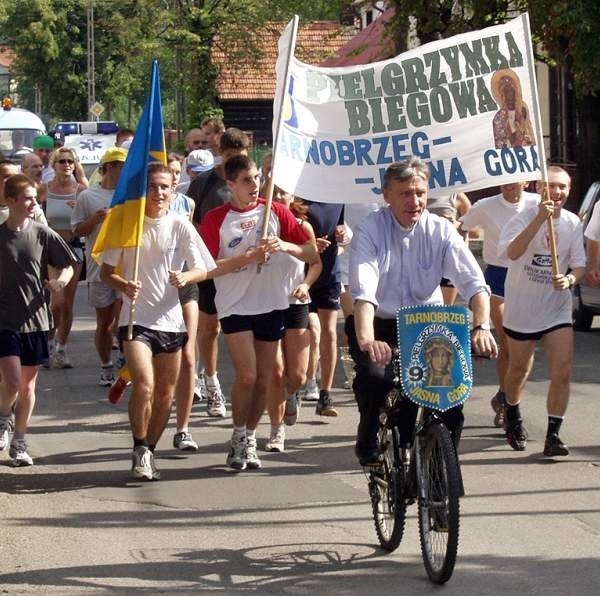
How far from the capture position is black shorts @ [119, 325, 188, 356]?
360 inches

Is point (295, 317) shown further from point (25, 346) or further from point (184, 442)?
point (25, 346)

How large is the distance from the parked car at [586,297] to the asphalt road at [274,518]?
4619 mm

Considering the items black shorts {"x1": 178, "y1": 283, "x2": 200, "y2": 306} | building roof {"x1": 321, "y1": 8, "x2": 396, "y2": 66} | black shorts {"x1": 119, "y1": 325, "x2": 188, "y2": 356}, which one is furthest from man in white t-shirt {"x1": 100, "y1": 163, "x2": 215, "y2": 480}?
building roof {"x1": 321, "y1": 8, "x2": 396, "y2": 66}

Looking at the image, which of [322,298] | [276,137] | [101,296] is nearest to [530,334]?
[276,137]

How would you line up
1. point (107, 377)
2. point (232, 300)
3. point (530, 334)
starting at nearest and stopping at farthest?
point (232, 300) → point (530, 334) → point (107, 377)

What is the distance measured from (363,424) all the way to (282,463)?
8.03 feet

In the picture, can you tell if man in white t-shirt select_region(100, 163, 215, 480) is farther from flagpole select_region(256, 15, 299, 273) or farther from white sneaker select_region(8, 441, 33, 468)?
white sneaker select_region(8, 441, 33, 468)

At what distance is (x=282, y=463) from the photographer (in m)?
9.62

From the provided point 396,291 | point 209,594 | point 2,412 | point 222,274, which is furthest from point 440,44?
point 209,594

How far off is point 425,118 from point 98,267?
4.13 meters

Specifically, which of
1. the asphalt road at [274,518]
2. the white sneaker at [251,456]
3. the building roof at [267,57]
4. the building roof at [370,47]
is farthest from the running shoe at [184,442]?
the building roof at [267,57]

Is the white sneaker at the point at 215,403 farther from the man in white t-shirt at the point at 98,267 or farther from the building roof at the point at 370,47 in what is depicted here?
the building roof at the point at 370,47

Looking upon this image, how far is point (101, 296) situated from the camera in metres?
13.0

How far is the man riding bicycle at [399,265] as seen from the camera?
23.5ft
